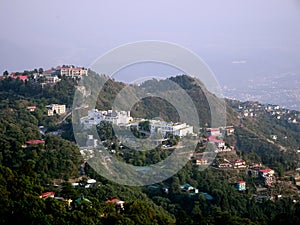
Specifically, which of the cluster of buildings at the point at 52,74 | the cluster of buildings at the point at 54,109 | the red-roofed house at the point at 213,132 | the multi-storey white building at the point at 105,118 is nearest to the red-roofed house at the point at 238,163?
the red-roofed house at the point at 213,132

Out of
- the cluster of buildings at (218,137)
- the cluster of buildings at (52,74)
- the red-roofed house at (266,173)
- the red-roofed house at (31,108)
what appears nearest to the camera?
the red-roofed house at (266,173)

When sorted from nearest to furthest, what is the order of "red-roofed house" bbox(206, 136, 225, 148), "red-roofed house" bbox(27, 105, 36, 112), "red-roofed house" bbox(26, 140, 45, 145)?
"red-roofed house" bbox(26, 140, 45, 145)
"red-roofed house" bbox(206, 136, 225, 148)
"red-roofed house" bbox(27, 105, 36, 112)

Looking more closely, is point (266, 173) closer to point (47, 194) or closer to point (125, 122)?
point (125, 122)

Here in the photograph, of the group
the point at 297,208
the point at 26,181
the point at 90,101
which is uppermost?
the point at 90,101

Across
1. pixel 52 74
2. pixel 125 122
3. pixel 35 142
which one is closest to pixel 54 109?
pixel 125 122

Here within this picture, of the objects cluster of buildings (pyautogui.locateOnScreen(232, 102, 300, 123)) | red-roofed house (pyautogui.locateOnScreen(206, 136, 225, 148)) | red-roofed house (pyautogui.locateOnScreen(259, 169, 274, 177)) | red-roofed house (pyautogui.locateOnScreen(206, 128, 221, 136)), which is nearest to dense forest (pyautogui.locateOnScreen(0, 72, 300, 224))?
red-roofed house (pyautogui.locateOnScreen(259, 169, 274, 177))

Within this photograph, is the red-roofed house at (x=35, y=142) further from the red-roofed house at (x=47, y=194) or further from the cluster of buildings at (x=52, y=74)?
the cluster of buildings at (x=52, y=74)

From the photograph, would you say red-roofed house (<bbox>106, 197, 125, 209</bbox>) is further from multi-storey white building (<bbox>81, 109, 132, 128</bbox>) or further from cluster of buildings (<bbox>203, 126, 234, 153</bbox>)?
cluster of buildings (<bbox>203, 126, 234, 153</bbox>)

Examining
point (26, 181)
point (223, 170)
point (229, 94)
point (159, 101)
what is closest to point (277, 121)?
point (229, 94)

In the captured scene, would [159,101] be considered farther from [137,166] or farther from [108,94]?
[137,166]
